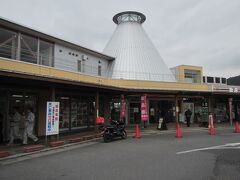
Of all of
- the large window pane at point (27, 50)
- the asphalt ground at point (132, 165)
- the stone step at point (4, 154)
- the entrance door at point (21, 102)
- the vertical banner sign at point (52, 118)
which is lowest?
the asphalt ground at point (132, 165)

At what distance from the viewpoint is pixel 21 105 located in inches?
492

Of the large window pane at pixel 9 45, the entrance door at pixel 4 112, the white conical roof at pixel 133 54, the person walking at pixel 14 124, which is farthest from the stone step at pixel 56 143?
the white conical roof at pixel 133 54

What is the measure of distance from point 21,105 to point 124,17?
25.5 meters

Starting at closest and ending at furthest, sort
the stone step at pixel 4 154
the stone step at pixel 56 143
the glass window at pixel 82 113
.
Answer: the stone step at pixel 4 154
the stone step at pixel 56 143
the glass window at pixel 82 113

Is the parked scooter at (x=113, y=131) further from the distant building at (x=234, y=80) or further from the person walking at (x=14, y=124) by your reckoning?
the distant building at (x=234, y=80)

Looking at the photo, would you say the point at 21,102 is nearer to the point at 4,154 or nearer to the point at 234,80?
the point at 4,154

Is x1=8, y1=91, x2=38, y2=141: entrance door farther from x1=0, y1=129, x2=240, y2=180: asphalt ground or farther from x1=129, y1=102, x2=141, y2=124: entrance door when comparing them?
x1=129, y1=102, x2=141, y2=124: entrance door

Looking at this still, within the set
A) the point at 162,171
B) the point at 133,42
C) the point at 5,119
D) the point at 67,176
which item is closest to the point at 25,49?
the point at 5,119

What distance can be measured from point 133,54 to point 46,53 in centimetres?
1226

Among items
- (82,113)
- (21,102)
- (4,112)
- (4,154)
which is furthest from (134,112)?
(4,154)

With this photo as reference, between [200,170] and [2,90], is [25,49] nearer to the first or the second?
[2,90]

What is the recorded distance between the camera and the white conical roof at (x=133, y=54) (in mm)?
23516

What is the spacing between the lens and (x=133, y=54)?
86.1 feet

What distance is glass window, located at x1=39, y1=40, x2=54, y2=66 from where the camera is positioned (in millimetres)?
15570
